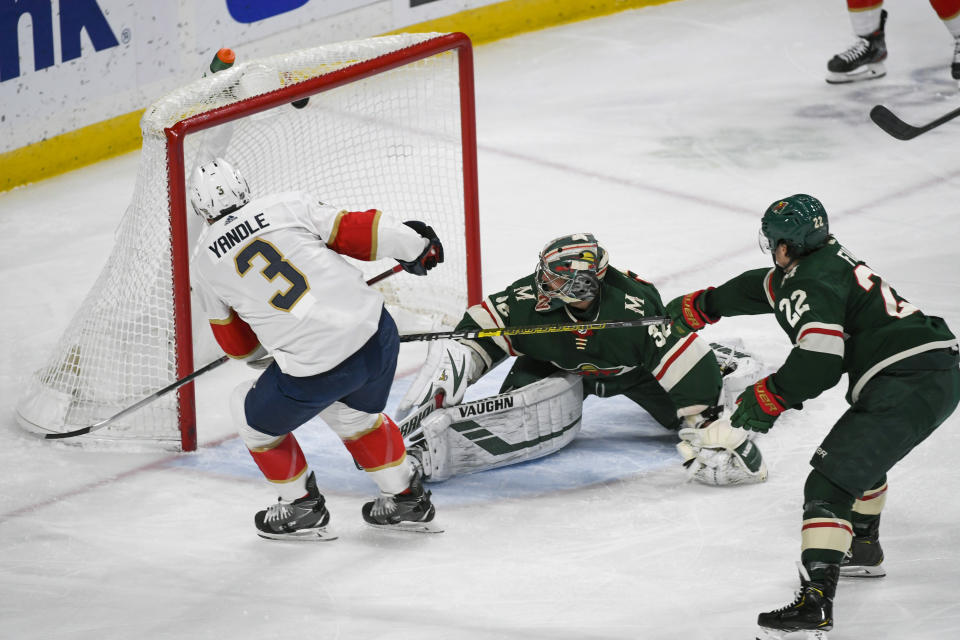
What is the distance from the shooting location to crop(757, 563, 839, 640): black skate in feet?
10.0

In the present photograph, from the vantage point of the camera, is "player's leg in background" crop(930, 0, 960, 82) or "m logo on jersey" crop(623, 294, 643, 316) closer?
"m logo on jersey" crop(623, 294, 643, 316)

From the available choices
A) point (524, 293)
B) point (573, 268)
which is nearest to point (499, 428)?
Answer: point (524, 293)

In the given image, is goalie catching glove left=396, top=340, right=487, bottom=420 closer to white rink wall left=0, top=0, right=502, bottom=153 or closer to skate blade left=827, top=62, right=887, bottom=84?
white rink wall left=0, top=0, right=502, bottom=153

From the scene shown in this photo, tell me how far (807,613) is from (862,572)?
0.41 m

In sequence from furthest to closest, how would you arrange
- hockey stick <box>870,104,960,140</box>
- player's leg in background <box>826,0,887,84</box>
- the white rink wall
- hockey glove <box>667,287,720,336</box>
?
1. player's leg in background <box>826,0,887,84</box>
2. the white rink wall
3. hockey stick <box>870,104,960,140</box>
4. hockey glove <box>667,287,720,336</box>

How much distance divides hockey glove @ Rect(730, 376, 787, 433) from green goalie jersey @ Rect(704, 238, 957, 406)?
23 millimetres

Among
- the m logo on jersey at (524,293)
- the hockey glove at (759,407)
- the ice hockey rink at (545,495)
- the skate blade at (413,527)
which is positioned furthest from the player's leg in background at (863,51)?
the hockey glove at (759,407)

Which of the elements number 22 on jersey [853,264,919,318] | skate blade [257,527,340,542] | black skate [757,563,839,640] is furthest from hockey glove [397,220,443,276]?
black skate [757,563,839,640]

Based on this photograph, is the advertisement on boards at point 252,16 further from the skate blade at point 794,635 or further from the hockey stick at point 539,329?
the skate blade at point 794,635

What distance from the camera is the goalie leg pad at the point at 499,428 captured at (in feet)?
12.7

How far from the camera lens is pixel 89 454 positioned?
420cm

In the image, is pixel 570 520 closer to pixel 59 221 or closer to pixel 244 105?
pixel 244 105

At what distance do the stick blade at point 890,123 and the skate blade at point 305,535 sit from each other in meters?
2.48

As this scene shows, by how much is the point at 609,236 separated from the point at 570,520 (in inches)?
84.1
